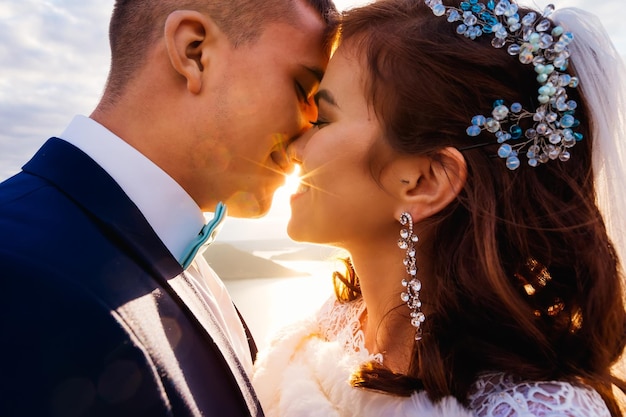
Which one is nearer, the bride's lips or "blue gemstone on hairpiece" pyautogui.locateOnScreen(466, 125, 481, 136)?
"blue gemstone on hairpiece" pyautogui.locateOnScreen(466, 125, 481, 136)

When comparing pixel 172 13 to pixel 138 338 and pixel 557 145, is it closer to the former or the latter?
pixel 138 338

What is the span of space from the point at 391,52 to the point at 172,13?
93cm

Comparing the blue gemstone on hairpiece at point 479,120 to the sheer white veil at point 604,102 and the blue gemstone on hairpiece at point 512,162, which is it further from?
the sheer white veil at point 604,102

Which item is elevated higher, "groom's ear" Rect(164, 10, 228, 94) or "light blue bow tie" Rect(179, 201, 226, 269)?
"groom's ear" Rect(164, 10, 228, 94)

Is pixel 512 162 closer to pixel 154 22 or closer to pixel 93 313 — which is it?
pixel 93 313

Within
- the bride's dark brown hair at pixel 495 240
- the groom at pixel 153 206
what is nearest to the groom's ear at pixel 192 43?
the groom at pixel 153 206

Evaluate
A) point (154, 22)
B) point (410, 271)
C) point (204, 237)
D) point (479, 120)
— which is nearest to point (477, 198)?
point (479, 120)

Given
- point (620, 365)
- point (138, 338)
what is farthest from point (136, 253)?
point (620, 365)

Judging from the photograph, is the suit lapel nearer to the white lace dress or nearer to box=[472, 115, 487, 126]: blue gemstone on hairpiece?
the white lace dress

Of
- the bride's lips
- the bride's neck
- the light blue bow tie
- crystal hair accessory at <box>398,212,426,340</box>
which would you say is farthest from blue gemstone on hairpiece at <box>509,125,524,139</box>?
the light blue bow tie

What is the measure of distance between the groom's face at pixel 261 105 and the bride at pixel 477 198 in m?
0.39

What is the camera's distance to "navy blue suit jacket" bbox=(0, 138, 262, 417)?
132 centimetres

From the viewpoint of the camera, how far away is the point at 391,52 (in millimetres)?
2160

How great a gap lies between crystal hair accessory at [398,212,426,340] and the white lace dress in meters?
0.26
